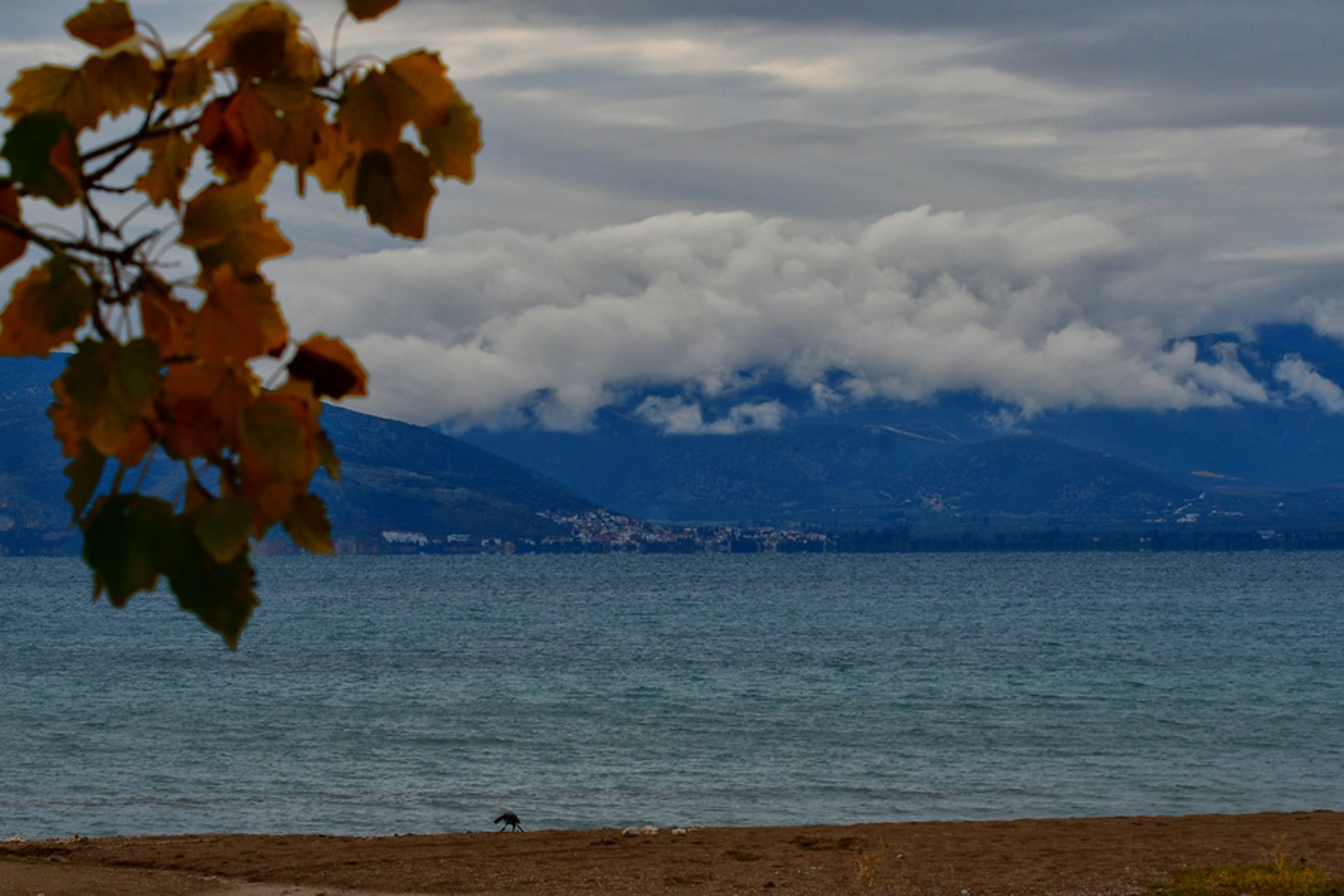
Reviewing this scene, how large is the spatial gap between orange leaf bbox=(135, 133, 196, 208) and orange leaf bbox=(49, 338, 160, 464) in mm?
375

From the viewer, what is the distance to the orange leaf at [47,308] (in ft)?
4.25

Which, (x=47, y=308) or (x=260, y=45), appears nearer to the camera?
(x=47, y=308)

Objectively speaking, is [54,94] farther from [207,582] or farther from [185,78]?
[207,582]

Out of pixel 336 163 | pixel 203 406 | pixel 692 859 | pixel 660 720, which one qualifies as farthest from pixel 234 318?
pixel 660 720

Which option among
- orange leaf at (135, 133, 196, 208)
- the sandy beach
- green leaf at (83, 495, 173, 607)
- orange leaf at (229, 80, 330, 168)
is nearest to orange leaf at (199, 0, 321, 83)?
orange leaf at (229, 80, 330, 168)

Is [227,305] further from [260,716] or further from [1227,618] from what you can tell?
[1227,618]

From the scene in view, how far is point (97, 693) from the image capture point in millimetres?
49031

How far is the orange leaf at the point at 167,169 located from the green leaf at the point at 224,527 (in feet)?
1.63

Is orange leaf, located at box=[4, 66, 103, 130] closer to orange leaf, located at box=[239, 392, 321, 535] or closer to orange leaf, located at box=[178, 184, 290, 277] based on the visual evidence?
orange leaf, located at box=[178, 184, 290, 277]

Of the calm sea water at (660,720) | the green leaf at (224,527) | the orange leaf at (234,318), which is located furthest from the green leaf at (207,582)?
the calm sea water at (660,720)

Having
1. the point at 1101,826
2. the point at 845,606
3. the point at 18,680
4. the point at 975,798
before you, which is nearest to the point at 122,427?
the point at 1101,826

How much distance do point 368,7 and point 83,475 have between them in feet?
1.89

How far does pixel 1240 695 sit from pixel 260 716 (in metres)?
33.3

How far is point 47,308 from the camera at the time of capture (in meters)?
1.30
